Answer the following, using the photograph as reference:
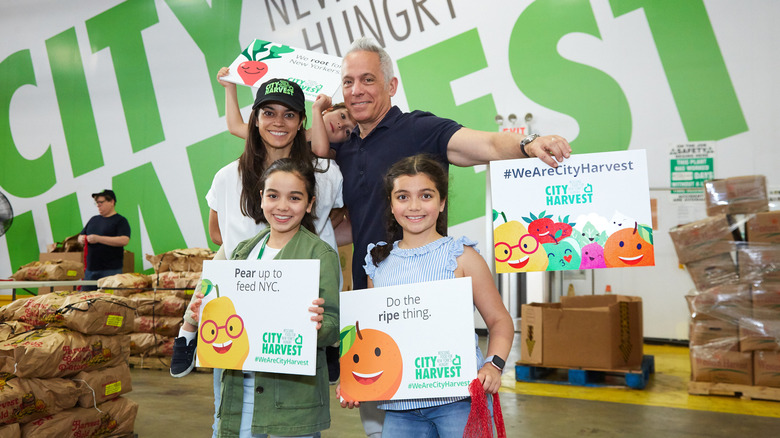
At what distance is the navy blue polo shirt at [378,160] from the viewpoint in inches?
73.7

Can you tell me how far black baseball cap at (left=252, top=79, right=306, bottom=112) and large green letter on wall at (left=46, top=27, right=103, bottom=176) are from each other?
302 inches

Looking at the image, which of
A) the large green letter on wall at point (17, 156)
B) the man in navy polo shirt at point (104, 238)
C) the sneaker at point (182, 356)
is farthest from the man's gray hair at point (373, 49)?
the large green letter on wall at point (17, 156)

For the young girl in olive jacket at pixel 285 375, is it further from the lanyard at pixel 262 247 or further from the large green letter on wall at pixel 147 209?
the large green letter on wall at pixel 147 209

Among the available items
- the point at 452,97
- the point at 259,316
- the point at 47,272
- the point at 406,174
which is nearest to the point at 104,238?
the point at 47,272

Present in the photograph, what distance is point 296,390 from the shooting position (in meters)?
1.69

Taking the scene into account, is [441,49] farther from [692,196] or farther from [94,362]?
[94,362]

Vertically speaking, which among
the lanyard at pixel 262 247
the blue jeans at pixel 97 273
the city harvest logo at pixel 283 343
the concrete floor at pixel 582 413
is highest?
the lanyard at pixel 262 247

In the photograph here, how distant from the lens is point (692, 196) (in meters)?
6.14

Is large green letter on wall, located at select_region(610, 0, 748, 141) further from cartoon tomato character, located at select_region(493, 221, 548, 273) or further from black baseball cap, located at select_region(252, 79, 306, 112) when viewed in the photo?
black baseball cap, located at select_region(252, 79, 306, 112)

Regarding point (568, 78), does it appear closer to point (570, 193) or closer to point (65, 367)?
point (570, 193)

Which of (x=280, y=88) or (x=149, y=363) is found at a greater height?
(x=280, y=88)

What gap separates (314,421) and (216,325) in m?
0.39

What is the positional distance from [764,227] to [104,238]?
5.85 meters

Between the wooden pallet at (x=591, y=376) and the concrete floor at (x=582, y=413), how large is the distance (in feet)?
0.28
